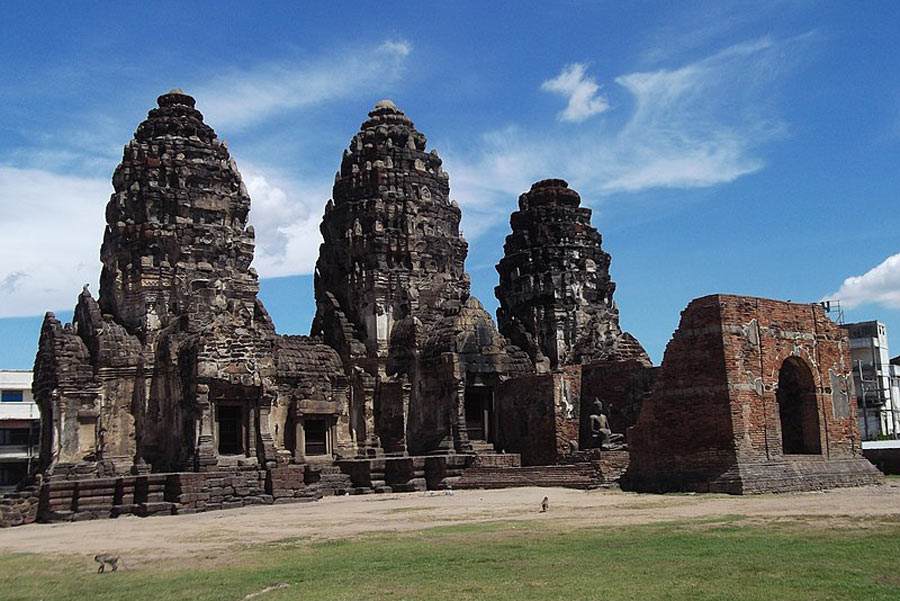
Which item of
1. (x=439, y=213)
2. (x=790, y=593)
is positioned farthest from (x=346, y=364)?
(x=790, y=593)

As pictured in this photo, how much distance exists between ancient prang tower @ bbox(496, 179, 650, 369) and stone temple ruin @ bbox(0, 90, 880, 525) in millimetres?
194

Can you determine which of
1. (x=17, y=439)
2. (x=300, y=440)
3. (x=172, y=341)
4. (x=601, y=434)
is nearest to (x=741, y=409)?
(x=601, y=434)

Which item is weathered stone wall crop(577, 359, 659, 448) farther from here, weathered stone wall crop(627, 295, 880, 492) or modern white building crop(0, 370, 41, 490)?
modern white building crop(0, 370, 41, 490)

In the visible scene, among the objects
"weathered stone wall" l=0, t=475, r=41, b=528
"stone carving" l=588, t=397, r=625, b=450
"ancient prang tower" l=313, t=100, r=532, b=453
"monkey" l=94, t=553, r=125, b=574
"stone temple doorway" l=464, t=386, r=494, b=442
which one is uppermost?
"ancient prang tower" l=313, t=100, r=532, b=453

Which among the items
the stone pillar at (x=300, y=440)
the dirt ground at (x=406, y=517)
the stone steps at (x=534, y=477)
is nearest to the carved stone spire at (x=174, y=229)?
the stone pillar at (x=300, y=440)

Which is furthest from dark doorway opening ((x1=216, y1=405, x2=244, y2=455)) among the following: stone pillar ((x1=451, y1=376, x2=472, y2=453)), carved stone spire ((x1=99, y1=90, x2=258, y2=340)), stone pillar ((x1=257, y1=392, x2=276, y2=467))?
stone pillar ((x1=451, y1=376, x2=472, y2=453))

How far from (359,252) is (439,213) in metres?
3.75

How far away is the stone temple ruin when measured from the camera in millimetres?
24281

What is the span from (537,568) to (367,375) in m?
24.7

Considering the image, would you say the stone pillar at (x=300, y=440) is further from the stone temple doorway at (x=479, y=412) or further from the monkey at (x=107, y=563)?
the monkey at (x=107, y=563)

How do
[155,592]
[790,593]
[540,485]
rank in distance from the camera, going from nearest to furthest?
[790,593] < [155,592] < [540,485]

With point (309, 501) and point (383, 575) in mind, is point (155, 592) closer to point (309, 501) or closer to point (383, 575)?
point (383, 575)

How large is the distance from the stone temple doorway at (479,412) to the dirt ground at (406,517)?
9606 millimetres

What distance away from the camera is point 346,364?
123 ft
